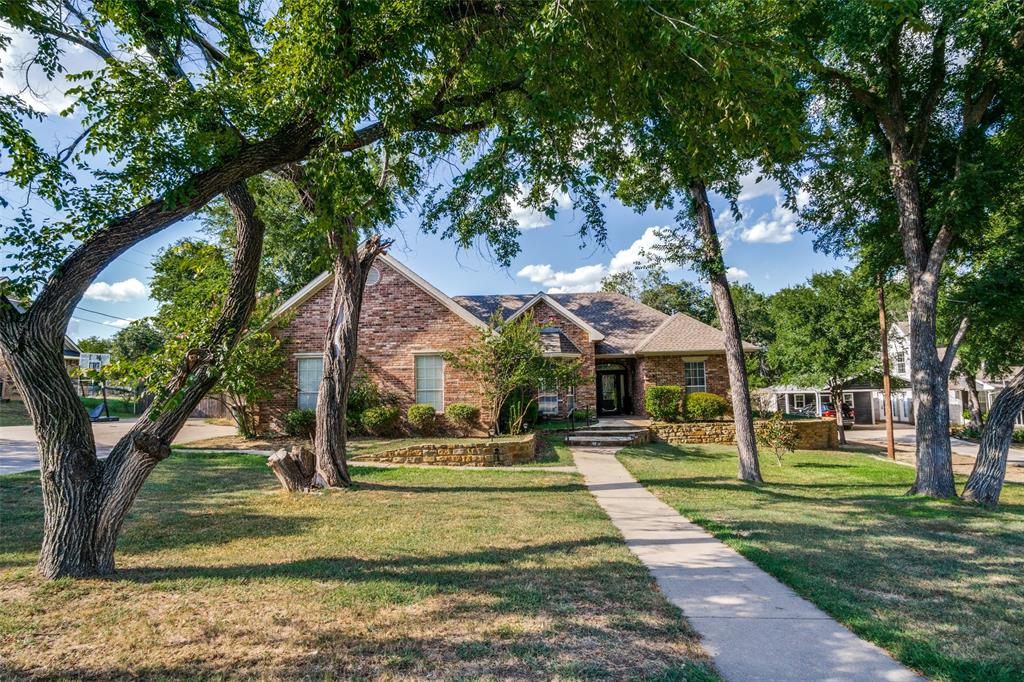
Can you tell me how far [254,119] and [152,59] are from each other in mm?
1923

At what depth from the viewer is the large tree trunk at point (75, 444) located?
4219 millimetres

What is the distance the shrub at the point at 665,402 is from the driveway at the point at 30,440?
46.3ft

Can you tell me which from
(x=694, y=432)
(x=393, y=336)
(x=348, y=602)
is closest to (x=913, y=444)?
(x=694, y=432)

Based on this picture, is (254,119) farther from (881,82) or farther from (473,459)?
(881,82)

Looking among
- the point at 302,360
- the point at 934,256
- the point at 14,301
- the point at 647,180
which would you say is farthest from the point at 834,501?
the point at 302,360

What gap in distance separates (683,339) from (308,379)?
1388 cm

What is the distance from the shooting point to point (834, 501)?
918 centimetres

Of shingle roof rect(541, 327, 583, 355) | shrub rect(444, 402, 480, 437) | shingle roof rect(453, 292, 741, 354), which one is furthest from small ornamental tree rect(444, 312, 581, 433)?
shingle roof rect(453, 292, 741, 354)

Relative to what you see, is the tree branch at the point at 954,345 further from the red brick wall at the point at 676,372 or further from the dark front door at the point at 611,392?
the dark front door at the point at 611,392

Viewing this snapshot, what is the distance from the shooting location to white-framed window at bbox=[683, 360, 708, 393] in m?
20.4

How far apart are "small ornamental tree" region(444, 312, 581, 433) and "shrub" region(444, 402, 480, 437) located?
497 mm

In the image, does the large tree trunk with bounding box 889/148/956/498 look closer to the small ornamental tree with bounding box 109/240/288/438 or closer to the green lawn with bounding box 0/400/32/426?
the small ornamental tree with bounding box 109/240/288/438

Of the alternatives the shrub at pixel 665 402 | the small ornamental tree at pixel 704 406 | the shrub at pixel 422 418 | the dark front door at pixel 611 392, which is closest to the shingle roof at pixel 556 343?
the shrub at pixel 665 402

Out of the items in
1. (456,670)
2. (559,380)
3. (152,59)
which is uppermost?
(152,59)
